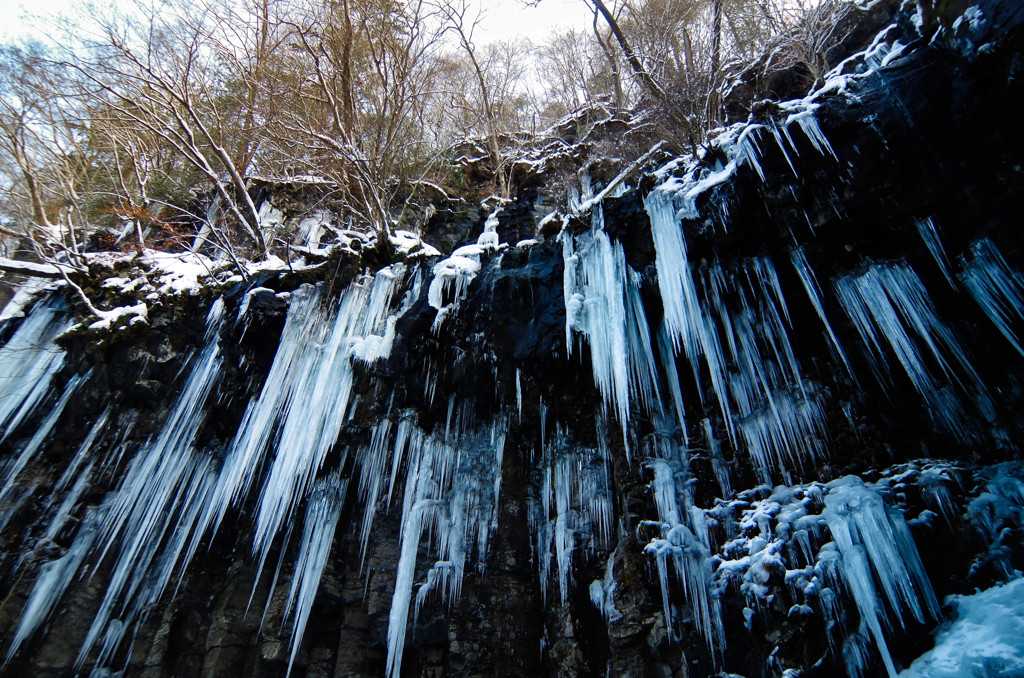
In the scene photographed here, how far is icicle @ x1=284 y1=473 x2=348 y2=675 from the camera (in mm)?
6149

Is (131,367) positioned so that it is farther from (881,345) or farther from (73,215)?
(881,345)

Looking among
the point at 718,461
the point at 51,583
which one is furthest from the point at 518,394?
the point at 51,583

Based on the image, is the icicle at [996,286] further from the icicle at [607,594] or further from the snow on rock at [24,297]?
the snow on rock at [24,297]

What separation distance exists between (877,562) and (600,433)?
303 cm

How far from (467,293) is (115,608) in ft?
20.0

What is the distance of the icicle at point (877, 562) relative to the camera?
3238mm

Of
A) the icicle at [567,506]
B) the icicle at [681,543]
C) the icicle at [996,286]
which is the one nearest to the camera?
the icicle at [996,286]

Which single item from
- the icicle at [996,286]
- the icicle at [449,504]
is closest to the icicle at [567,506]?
the icicle at [449,504]

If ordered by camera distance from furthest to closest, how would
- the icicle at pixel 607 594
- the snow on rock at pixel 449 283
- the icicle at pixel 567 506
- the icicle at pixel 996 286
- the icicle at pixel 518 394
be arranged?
the snow on rock at pixel 449 283, the icicle at pixel 518 394, the icicle at pixel 567 506, the icicle at pixel 607 594, the icicle at pixel 996 286

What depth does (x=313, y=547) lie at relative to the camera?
6.41 metres

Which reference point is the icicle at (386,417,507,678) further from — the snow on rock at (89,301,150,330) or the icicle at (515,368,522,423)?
the snow on rock at (89,301,150,330)

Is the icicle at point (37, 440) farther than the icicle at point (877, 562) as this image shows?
Yes

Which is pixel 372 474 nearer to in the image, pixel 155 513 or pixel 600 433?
pixel 155 513

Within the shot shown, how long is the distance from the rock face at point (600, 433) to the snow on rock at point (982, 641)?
0.53 ft
